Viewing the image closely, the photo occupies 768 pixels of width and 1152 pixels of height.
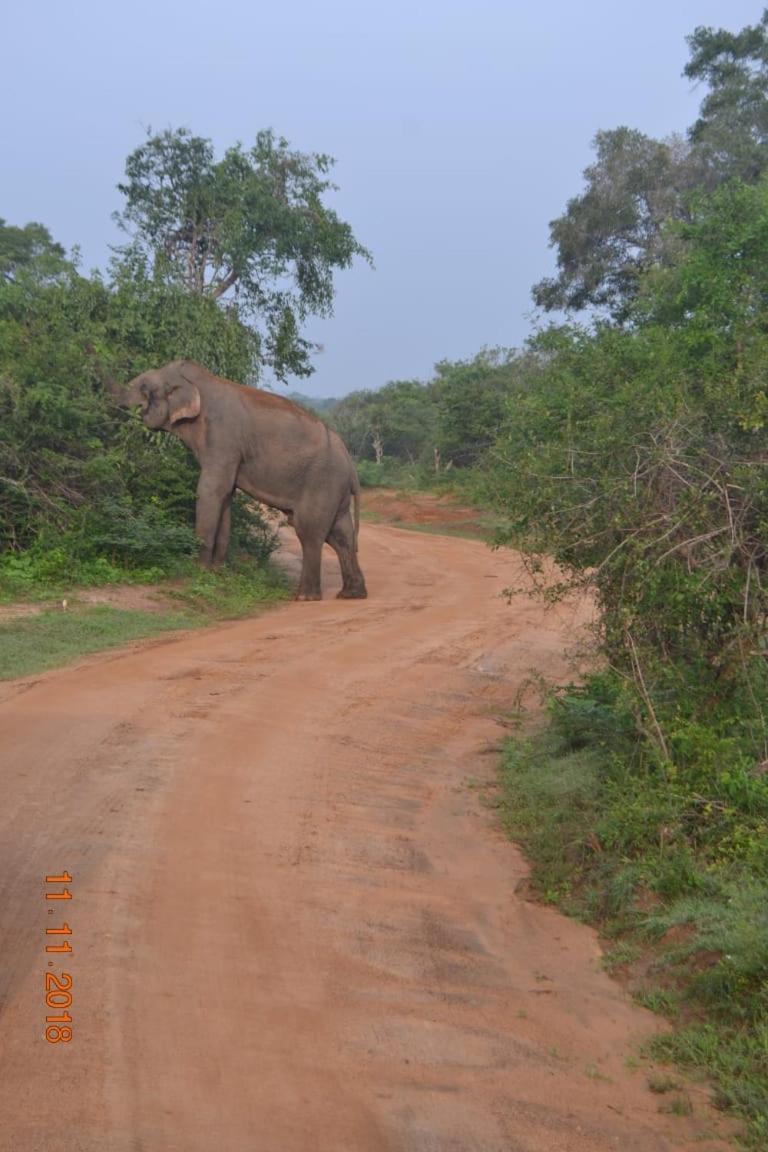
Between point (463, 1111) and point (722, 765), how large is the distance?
2.74 m

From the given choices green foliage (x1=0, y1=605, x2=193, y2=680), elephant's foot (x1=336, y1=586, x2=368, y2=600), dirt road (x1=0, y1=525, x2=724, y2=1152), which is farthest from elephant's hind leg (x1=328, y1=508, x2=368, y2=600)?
dirt road (x1=0, y1=525, x2=724, y2=1152)

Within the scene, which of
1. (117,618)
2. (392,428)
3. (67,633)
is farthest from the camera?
(392,428)

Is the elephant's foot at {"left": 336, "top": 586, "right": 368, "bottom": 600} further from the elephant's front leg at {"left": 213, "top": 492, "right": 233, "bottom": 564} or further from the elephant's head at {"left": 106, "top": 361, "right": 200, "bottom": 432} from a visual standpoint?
the elephant's head at {"left": 106, "top": 361, "right": 200, "bottom": 432}

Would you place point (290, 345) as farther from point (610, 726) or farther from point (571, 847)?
point (571, 847)

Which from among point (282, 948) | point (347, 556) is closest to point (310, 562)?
point (347, 556)

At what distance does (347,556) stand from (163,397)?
319 cm

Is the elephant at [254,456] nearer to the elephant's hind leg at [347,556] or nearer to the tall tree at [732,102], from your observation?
the elephant's hind leg at [347,556]

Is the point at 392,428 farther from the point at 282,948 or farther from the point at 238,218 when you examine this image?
the point at 282,948

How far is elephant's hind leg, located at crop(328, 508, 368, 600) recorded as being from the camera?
49.6ft

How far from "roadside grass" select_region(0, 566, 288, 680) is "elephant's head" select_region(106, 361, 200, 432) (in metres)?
2.12

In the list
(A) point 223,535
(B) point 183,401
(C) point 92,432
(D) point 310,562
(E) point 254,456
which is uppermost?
(B) point 183,401

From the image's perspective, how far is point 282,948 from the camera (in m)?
4.16

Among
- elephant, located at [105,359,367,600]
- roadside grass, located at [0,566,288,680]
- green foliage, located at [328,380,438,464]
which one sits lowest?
roadside grass, located at [0,566,288,680]

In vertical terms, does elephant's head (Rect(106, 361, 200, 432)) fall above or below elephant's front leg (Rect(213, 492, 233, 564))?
above
